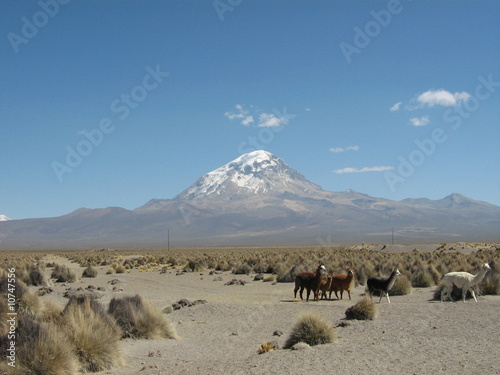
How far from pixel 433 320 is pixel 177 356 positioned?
6975mm

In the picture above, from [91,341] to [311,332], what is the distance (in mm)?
4612

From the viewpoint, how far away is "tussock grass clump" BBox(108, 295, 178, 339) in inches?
482

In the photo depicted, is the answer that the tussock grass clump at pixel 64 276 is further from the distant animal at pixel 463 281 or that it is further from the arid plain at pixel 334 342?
the distant animal at pixel 463 281

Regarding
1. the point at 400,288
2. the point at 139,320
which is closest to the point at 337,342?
the point at 139,320

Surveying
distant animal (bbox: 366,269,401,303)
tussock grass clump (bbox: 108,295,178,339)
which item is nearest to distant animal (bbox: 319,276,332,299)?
distant animal (bbox: 366,269,401,303)

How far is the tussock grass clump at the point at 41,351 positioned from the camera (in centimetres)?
790

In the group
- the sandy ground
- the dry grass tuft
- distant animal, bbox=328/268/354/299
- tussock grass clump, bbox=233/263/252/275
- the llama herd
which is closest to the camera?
the sandy ground

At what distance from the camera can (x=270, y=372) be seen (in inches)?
334

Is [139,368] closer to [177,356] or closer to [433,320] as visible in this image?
[177,356]

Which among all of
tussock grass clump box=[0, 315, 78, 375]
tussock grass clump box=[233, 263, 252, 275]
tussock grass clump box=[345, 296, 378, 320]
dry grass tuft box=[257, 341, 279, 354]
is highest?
tussock grass clump box=[0, 315, 78, 375]

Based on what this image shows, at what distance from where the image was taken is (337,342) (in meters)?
10.9

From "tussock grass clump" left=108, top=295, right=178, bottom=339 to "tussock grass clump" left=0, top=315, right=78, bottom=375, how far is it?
3553 mm

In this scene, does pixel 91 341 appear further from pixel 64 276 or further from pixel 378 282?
pixel 64 276

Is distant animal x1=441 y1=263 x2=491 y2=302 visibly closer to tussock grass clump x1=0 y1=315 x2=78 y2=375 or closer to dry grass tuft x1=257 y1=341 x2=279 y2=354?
dry grass tuft x1=257 y1=341 x2=279 y2=354
